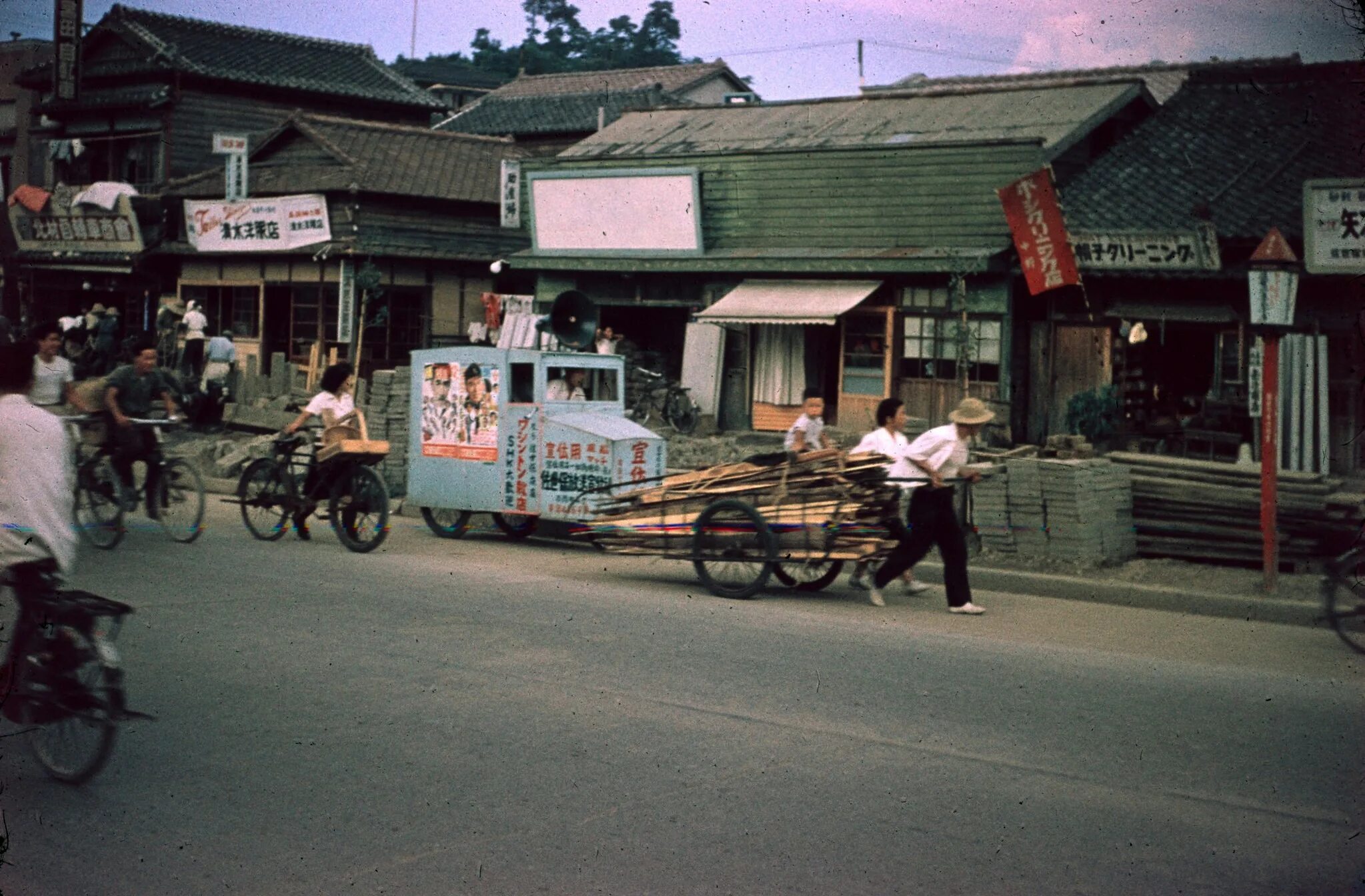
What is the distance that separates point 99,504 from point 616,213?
51.4ft

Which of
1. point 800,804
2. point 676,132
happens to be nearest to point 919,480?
point 800,804

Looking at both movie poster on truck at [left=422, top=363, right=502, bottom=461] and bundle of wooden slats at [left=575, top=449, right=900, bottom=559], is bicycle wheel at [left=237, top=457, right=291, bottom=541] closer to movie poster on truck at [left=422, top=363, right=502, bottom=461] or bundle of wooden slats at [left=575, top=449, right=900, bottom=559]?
movie poster on truck at [left=422, top=363, right=502, bottom=461]

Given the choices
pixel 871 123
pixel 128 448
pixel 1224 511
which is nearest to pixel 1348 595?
pixel 1224 511

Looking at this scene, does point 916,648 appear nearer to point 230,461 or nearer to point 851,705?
point 851,705

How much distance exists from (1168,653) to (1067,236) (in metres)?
12.1

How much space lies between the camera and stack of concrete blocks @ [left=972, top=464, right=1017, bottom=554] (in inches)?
548

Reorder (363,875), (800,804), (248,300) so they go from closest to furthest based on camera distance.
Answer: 1. (363,875)
2. (800,804)
3. (248,300)

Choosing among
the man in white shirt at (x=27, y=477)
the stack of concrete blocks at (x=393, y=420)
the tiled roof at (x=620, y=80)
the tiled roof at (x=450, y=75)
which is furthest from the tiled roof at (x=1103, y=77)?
the tiled roof at (x=450, y=75)

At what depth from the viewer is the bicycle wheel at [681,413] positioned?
26.0m

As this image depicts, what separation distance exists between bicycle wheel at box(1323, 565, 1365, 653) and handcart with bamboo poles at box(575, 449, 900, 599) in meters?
3.33

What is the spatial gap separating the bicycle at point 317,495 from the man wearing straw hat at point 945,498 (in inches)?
201

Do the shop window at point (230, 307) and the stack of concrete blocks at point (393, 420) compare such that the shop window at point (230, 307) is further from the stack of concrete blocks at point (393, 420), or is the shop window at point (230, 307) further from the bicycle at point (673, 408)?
the stack of concrete blocks at point (393, 420)

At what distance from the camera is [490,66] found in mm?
72750

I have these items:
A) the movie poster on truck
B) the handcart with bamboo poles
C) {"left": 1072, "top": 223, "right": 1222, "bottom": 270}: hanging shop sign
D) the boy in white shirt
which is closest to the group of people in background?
the handcart with bamboo poles
